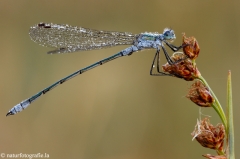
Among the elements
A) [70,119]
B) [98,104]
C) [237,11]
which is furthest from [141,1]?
[70,119]

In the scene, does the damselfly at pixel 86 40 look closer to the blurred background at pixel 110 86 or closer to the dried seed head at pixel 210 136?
the blurred background at pixel 110 86

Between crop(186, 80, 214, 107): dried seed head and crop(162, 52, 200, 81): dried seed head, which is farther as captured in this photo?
crop(162, 52, 200, 81): dried seed head

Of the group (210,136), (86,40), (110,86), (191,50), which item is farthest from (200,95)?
(110,86)

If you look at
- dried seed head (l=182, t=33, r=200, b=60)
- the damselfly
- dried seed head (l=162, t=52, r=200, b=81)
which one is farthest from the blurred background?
dried seed head (l=182, t=33, r=200, b=60)

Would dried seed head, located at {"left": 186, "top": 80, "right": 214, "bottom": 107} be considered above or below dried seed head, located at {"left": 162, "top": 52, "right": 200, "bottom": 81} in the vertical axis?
below

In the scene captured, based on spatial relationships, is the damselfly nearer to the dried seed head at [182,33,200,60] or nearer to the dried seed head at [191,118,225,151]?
the dried seed head at [182,33,200,60]

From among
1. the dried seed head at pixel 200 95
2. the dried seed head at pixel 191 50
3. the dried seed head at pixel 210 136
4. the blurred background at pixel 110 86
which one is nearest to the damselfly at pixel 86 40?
the blurred background at pixel 110 86

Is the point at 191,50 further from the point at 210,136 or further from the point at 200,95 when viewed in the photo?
the point at 210,136
